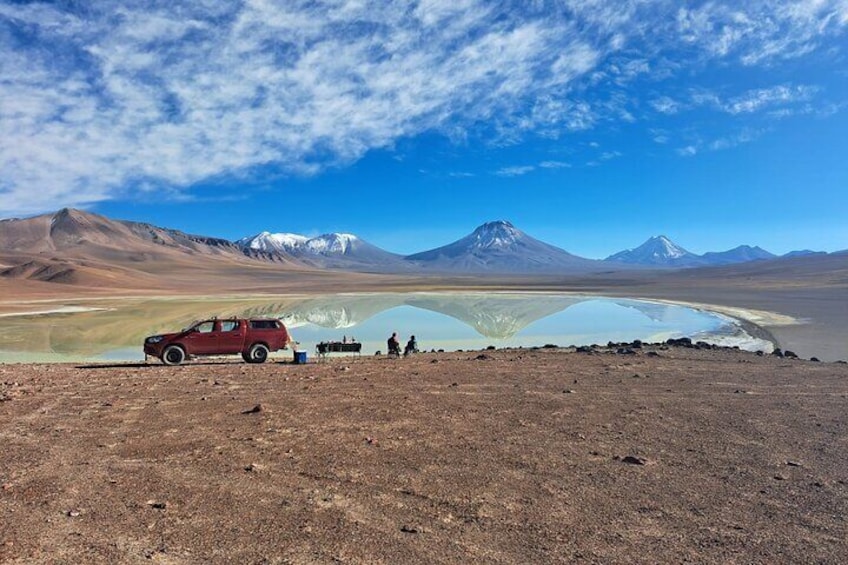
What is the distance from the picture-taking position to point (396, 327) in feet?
120

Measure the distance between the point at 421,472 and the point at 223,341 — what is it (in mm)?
12846

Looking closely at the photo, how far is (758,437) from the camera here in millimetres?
9578

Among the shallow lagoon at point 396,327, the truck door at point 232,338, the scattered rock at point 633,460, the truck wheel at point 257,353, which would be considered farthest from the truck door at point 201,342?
the scattered rock at point 633,460

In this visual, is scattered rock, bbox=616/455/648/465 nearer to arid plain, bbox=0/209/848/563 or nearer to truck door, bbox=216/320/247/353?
arid plain, bbox=0/209/848/563

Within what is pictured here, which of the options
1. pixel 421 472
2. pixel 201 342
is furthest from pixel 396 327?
pixel 421 472

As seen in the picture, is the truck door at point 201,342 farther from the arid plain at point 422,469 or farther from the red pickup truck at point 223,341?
the arid plain at point 422,469

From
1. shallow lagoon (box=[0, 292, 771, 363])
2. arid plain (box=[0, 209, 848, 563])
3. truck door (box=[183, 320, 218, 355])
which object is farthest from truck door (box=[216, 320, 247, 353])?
arid plain (box=[0, 209, 848, 563])

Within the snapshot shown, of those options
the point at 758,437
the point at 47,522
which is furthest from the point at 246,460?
the point at 758,437

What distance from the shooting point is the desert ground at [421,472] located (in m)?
5.64

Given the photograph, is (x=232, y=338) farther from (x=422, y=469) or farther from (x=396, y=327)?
(x=396, y=327)

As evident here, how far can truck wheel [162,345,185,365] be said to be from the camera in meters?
18.2

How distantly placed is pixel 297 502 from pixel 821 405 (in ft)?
36.3

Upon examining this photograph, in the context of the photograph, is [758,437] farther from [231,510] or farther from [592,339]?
[592,339]

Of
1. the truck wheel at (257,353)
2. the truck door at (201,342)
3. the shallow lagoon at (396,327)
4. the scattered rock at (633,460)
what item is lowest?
the shallow lagoon at (396,327)
